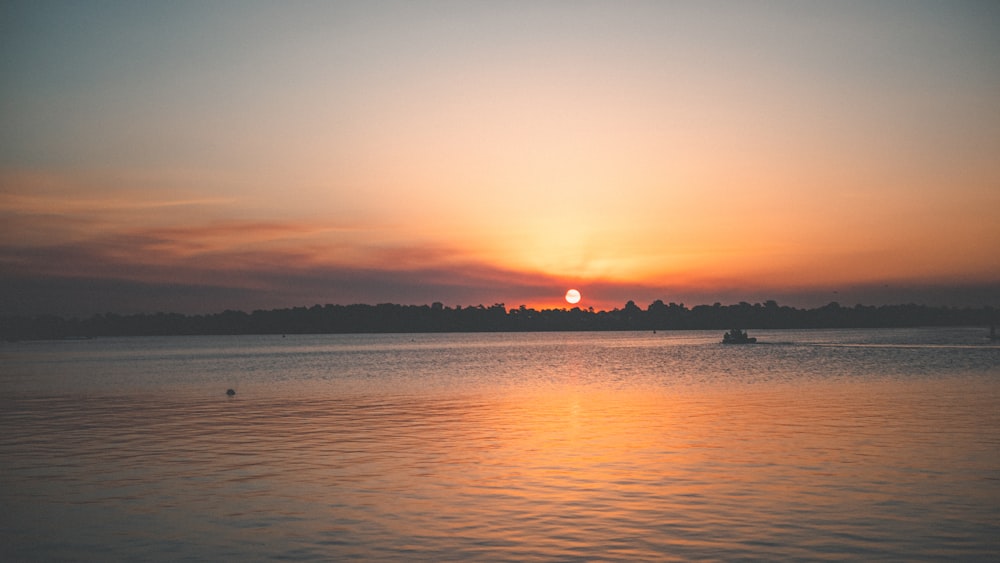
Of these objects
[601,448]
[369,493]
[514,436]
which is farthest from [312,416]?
[369,493]

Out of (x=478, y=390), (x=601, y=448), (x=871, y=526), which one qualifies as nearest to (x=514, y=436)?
(x=601, y=448)

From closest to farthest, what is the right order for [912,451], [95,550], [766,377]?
1. [95,550]
2. [912,451]
3. [766,377]

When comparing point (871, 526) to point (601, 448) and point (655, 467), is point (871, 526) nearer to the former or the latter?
point (655, 467)

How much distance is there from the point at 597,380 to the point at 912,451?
53227 millimetres

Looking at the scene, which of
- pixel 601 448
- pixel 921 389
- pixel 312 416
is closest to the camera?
pixel 601 448

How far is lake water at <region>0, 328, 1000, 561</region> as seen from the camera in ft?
68.8

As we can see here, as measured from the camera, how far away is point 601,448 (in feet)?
121

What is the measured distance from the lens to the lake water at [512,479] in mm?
20969

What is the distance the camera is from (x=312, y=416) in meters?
53.4

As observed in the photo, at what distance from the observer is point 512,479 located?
97.2ft

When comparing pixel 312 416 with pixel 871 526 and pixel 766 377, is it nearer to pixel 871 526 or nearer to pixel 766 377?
pixel 871 526

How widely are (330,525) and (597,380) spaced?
2579 inches

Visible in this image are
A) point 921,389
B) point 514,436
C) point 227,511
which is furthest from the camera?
point 921,389

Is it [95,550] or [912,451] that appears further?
[912,451]
